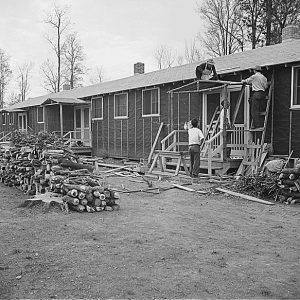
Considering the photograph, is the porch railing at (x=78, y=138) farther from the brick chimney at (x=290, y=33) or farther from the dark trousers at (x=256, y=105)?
the dark trousers at (x=256, y=105)

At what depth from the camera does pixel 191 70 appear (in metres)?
17.8

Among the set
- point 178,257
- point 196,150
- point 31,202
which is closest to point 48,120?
point 196,150

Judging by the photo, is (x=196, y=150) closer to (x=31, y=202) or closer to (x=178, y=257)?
(x=31, y=202)

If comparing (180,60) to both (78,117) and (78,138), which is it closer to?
(78,117)

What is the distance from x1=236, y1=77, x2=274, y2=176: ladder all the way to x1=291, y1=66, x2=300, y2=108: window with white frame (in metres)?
0.68

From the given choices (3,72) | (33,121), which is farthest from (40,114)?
(3,72)

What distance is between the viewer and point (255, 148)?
41.6 ft

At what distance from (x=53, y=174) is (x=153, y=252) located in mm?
4940

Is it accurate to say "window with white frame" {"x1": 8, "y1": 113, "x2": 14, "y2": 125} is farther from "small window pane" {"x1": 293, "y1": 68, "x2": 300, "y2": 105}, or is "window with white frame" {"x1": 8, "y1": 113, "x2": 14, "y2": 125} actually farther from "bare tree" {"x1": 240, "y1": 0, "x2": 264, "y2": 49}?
"small window pane" {"x1": 293, "y1": 68, "x2": 300, "y2": 105}

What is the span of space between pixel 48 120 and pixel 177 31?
20471 millimetres

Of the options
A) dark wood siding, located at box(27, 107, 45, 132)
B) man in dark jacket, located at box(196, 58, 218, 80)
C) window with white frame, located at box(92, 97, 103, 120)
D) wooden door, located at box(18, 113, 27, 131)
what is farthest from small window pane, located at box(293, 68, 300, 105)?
wooden door, located at box(18, 113, 27, 131)

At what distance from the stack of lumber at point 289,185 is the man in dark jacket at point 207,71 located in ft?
17.7

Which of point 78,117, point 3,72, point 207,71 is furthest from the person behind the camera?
point 3,72

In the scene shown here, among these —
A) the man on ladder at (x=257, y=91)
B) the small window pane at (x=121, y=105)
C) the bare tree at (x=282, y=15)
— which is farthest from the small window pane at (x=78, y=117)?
the man on ladder at (x=257, y=91)
